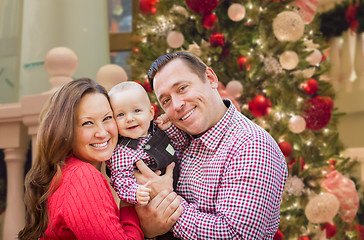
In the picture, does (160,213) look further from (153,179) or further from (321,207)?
(321,207)

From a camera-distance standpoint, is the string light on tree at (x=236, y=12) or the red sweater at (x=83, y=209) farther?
the string light on tree at (x=236, y=12)

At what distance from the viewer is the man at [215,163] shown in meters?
1.56

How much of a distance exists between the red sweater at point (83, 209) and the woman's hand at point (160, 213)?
0.27 ft

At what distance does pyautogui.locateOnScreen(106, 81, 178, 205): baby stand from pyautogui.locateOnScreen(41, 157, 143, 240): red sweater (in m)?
0.15

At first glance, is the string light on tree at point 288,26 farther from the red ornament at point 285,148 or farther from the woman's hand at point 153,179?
the woman's hand at point 153,179

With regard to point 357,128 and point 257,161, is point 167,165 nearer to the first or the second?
point 257,161

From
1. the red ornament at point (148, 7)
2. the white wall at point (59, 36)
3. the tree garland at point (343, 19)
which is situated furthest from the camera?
A: the tree garland at point (343, 19)

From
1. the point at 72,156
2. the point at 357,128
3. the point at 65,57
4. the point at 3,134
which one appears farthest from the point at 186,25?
the point at 357,128

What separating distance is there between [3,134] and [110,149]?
4.13 feet

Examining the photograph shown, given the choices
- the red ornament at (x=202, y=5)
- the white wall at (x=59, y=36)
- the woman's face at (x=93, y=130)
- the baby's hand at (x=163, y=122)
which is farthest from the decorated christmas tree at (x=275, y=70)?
the woman's face at (x=93, y=130)

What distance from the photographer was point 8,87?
11.5ft

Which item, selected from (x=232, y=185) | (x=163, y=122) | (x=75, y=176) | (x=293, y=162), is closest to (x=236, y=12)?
(x=293, y=162)

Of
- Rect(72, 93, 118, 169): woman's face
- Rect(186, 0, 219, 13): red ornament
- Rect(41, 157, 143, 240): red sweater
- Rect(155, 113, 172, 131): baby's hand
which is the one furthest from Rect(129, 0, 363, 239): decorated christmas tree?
Rect(41, 157, 143, 240): red sweater

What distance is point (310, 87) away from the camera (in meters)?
3.62
